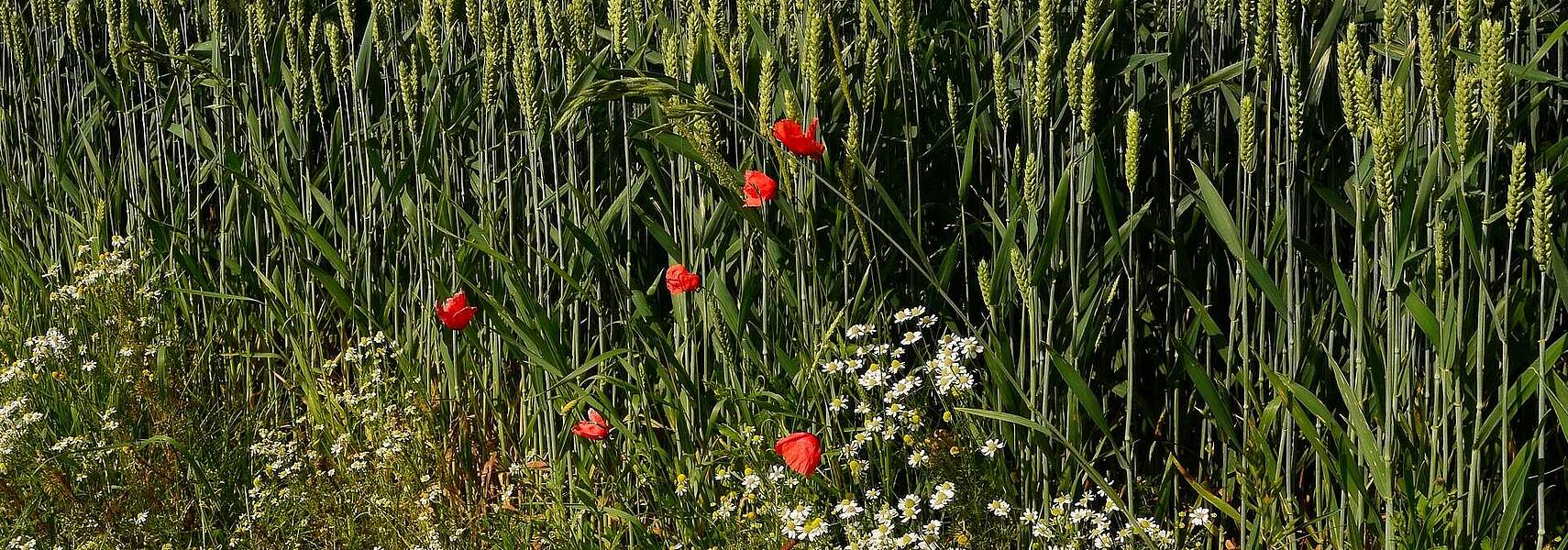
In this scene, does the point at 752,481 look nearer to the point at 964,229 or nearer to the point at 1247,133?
the point at 964,229

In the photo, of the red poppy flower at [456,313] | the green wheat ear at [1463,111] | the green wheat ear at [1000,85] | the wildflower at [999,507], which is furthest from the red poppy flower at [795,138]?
the green wheat ear at [1463,111]

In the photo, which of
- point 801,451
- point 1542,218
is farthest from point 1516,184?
point 801,451

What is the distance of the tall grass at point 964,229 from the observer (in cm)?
142

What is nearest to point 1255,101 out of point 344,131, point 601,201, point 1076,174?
point 1076,174

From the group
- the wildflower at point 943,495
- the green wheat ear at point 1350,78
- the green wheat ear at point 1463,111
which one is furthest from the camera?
the wildflower at point 943,495

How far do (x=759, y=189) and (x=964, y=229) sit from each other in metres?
0.24

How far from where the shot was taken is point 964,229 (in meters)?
1.64

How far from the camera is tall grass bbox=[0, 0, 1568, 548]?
1.42 metres

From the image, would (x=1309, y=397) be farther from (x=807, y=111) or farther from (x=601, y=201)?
(x=601, y=201)

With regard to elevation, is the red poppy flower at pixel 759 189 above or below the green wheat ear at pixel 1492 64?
below

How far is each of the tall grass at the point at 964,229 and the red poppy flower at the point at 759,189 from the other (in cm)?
3

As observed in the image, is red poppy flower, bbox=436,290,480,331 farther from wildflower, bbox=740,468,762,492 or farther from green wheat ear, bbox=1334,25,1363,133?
green wheat ear, bbox=1334,25,1363,133

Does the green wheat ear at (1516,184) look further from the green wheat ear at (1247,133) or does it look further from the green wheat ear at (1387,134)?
the green wheat ear at (1247,133)

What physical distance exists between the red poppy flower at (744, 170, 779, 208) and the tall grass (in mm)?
35
